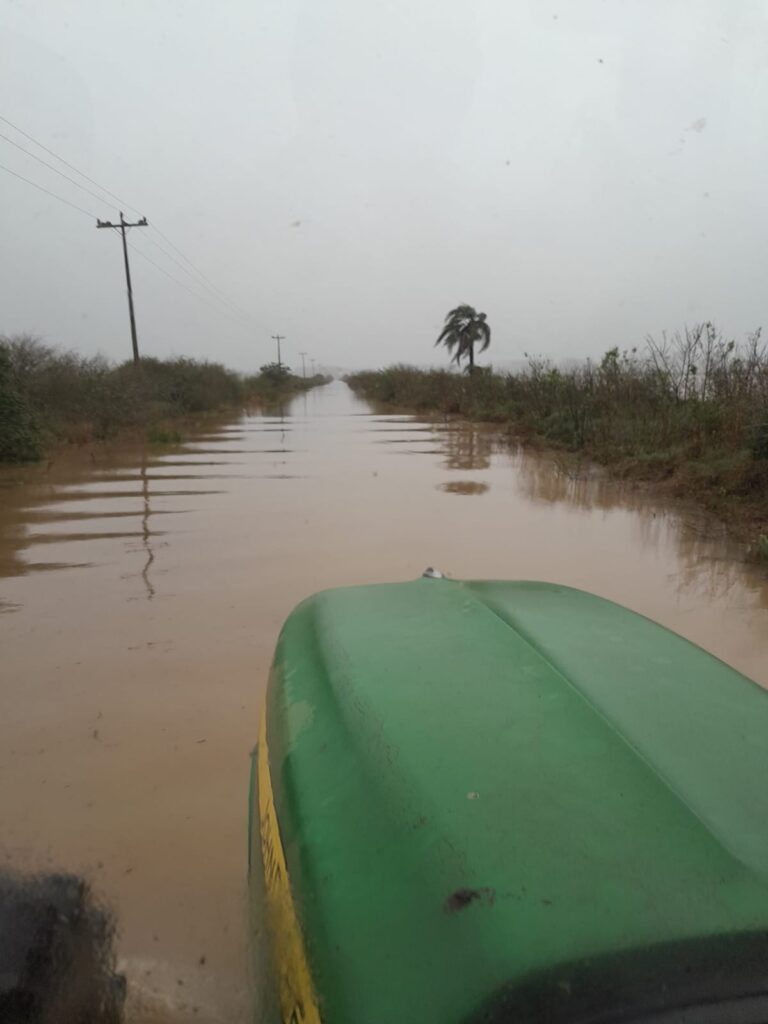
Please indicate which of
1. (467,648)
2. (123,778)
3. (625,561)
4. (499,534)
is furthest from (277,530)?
(467,648)

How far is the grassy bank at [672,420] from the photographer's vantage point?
8773 millimetres

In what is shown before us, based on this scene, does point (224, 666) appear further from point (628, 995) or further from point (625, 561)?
point (625, 561)

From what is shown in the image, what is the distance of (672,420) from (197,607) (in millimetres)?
9188

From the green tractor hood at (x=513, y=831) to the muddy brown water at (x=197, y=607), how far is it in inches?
37.1

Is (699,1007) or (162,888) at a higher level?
(699,1007)

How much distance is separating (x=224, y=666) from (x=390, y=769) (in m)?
3.08

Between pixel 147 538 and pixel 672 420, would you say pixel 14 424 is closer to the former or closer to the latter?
pixel 147 538

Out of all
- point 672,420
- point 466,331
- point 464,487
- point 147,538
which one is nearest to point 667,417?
point 672,420

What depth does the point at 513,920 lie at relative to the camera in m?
1.07

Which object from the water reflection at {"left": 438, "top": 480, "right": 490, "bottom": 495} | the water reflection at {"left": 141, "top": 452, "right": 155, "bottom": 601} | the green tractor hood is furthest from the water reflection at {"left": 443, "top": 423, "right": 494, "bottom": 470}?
the green tractor hood

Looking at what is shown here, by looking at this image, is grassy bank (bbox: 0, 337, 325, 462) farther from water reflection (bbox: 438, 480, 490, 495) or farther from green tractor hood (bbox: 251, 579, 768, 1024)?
green tractor hood (bbox: 251, 579, 768, 1024)

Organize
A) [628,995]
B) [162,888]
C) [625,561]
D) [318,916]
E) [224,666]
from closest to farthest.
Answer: [628,995]
[318,916]
[162,888]
[224,666]
[625,561]

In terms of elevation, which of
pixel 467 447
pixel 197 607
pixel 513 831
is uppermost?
pixel 513 831

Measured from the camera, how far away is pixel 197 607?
5.45 m
